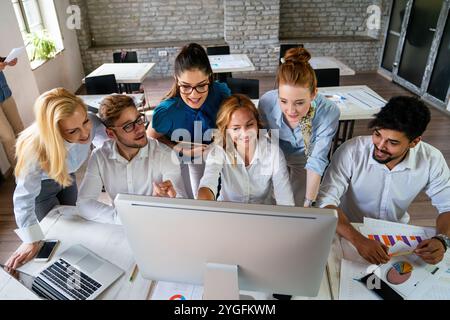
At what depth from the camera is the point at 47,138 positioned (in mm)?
1382

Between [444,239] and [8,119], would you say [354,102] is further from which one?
[8,119]

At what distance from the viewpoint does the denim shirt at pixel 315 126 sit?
5.76 feet

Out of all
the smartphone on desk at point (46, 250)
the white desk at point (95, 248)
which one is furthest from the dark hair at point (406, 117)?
the smartphone on desk at point (46, 250)

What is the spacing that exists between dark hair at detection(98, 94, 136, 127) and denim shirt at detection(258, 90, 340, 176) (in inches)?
30.3

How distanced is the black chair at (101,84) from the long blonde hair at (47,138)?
7.41 feet

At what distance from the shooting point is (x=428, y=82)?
4.99 m

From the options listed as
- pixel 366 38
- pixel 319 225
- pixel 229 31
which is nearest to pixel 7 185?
pixel 319 225

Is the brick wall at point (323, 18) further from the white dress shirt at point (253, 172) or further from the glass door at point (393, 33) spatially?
the white dress shirt at point (253, 172)

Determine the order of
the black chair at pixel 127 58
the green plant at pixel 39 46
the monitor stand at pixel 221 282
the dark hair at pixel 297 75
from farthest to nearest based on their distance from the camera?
1. the black chair at pixel 127 58
2. the green plant at pixel 39 46
3. the dark hair at pixel 297 75
4. the monitor stand at pixel 221 282

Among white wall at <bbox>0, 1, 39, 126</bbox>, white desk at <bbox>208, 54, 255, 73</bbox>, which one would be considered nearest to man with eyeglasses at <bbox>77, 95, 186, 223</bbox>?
white desk at <bbox>208, 54, 255, 73</bbox>

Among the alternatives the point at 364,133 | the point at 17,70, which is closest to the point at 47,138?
the point at 17,70

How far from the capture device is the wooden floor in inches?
105

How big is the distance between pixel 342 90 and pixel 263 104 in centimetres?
184

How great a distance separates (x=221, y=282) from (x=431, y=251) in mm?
897
